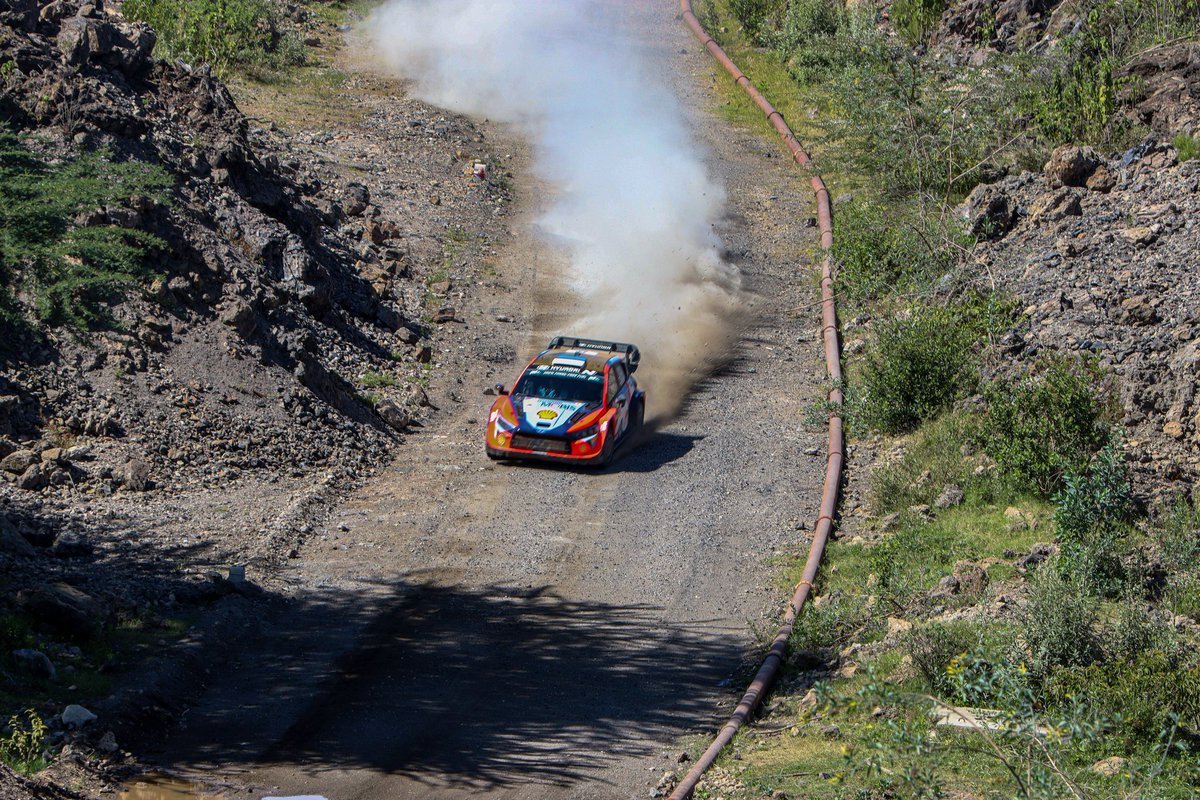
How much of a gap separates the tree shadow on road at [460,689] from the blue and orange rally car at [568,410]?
446 centimetres

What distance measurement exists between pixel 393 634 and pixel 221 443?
5841mm

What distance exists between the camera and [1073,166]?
2438 cm

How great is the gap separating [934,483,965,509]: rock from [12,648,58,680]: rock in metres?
11.0

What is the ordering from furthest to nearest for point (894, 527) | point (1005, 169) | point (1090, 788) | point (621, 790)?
point (1005, 169) → point (894, 527) → point (621, 790) → point (1090, 788)

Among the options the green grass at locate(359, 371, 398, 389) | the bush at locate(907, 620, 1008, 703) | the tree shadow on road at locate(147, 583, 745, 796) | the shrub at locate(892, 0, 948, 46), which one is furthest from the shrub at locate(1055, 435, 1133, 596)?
the shrub at locate(892, 0, 948, 46)

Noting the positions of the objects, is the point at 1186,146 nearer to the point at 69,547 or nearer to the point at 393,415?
the point at 393,415

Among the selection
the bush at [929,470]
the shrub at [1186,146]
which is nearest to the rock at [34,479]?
the bush at [929,470]

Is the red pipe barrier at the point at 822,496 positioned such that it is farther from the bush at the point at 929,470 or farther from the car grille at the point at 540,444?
the car grille at the point at 540,444

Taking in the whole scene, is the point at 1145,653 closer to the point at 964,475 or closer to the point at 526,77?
the point at 964,475

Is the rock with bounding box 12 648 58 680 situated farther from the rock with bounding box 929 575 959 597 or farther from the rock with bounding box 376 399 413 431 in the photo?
the rock with bounding box 376 399 413 431

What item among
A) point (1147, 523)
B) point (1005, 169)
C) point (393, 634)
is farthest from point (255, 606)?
point (1005, 169)

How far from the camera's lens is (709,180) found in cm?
3538

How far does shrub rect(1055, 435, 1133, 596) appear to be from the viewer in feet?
45.2

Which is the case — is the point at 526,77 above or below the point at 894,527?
above
